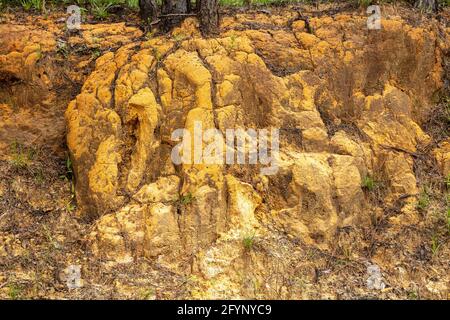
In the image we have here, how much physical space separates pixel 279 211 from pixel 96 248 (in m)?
1.83

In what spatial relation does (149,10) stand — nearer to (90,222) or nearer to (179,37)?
(179,37)

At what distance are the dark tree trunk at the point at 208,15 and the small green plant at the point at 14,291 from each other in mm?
3308

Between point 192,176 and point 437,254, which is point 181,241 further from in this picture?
point 437,254

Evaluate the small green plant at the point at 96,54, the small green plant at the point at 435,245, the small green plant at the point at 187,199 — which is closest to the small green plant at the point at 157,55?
the small green plant at the point at 96,54

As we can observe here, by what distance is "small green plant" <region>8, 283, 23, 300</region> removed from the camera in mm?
5938

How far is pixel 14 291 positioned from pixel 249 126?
110 inches

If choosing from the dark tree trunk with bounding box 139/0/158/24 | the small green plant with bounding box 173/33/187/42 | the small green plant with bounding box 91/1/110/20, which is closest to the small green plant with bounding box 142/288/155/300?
the small green plant with bounding box 173/33/187/42

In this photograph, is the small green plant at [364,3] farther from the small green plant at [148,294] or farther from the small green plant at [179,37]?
the small green plant at [148,294]

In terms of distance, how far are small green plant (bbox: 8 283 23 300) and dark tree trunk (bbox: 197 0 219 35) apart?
3308 millimetres

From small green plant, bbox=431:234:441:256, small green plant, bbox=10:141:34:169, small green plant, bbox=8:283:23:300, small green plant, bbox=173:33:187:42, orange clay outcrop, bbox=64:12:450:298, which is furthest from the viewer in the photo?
small green plant, bbox=173:33:187:42

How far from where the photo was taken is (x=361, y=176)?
700 centimetres

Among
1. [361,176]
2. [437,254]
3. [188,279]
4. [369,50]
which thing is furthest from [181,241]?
[369,50]

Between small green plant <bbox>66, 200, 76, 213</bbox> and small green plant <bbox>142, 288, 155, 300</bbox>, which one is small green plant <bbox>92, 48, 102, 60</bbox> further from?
small green plant <bbox>142, 288, 155, 300</bbox>

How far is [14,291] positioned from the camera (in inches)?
235
